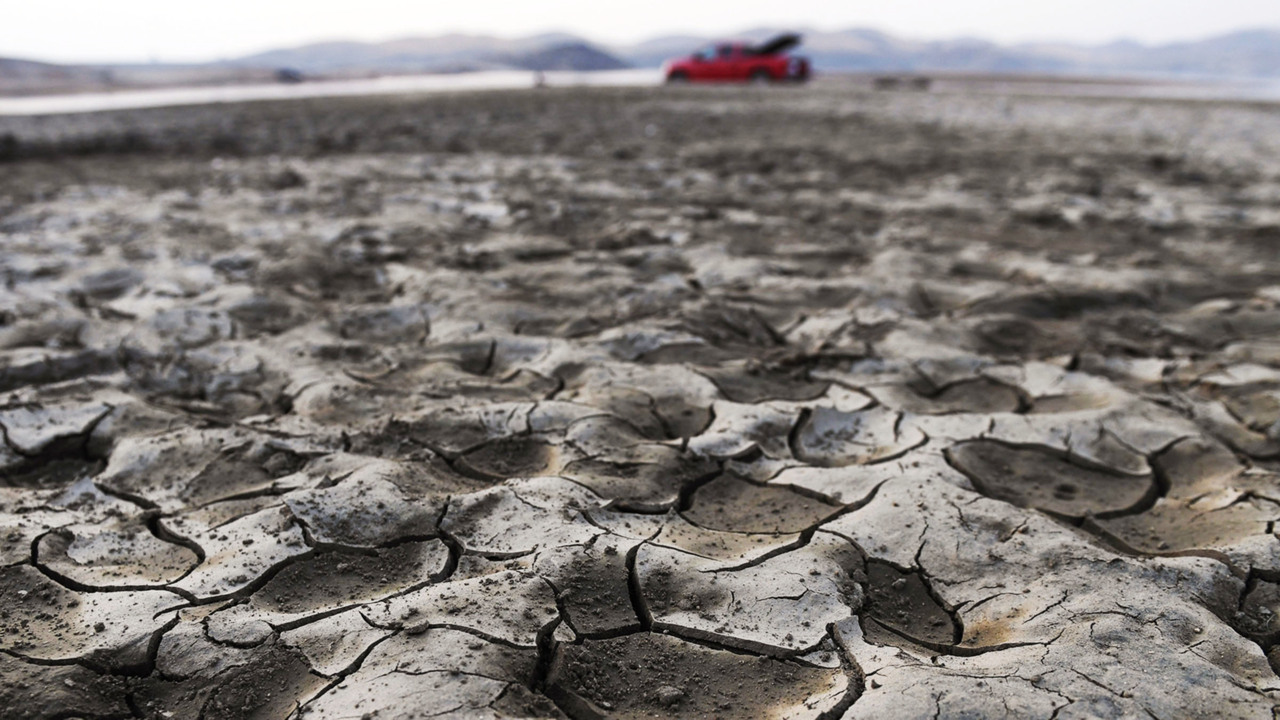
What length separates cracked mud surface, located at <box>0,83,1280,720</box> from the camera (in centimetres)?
149

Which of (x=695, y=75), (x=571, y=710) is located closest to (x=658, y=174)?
(x=571, y=710)

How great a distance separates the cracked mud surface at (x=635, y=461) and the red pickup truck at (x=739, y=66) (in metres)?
13.8

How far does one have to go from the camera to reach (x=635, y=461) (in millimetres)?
2205

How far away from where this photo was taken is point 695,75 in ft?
60.7

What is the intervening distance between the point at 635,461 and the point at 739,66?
17.7 metres

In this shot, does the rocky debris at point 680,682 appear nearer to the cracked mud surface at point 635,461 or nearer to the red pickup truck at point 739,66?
the cracked mud surface at point 635,461

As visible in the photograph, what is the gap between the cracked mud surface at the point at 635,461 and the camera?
1485mm

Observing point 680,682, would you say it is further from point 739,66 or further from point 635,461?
point 739,66

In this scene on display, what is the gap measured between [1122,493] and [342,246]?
142 inches

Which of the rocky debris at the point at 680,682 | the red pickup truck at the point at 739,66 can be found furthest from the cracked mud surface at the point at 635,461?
the red pickup truck at the point at 739,66

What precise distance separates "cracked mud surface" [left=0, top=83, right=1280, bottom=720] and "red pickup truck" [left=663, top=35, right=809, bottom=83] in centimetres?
1384

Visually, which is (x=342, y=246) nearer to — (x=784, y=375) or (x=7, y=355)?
(x=7, y=355)

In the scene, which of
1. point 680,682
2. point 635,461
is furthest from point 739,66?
point 680,682

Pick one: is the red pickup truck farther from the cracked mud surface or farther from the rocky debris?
the rocky debris
